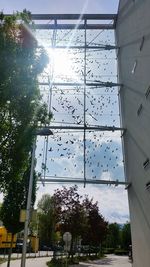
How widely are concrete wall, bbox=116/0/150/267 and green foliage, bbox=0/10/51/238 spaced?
283cm

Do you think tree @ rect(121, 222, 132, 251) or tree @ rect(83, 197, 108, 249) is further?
tree @ rect(121, 222, 132, 251)

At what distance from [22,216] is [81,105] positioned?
3715 mm

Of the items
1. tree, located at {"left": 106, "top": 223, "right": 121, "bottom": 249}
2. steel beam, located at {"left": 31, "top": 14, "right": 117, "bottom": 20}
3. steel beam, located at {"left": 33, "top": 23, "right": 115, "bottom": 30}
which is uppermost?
steel beam, located at {"left": 31, "top": 14, "right": 117, "bottom": 20}

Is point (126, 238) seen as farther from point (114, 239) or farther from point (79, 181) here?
point (79, 181)

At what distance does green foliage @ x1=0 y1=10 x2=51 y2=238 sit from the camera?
6.04m

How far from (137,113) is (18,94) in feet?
13.7

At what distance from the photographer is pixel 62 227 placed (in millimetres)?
20906

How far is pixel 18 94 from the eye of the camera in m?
6.23

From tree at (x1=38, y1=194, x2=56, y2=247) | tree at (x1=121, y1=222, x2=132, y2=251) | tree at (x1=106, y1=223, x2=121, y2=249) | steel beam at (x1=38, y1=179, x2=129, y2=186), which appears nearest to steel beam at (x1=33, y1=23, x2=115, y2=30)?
steel beam at (x1=38, y1=179, x2=129, y2=186)

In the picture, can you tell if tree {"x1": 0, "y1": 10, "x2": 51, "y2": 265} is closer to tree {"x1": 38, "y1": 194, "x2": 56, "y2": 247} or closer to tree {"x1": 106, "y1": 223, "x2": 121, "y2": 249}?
tree {"x1": 38, "y1": 194, "x2": 56, "y2": 247}

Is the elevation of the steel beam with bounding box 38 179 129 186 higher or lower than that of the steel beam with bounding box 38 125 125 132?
lower

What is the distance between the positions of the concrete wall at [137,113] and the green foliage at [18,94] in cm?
283

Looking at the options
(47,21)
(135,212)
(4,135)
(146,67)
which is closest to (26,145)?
(4,135)

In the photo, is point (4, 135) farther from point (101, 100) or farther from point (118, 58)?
point (118, 58)
